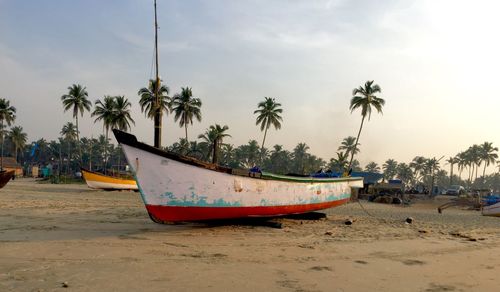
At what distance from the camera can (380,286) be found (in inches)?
221

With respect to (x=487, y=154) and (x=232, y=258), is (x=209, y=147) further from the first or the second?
(x=487, y=154)

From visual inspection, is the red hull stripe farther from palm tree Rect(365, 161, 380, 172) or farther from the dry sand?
palm tree Rect(365, 161, 380, 172)

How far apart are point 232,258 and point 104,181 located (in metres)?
28.8

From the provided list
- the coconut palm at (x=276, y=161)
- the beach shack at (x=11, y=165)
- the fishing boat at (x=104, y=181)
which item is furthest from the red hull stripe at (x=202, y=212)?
the coconut palm at (x=276, y=161)

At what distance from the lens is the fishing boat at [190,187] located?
9133mm

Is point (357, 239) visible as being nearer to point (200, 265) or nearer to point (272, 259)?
point (272, 259)

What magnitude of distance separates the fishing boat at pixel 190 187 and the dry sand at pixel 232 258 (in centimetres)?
58

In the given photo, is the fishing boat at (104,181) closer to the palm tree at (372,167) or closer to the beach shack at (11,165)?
the beach shack at (11,165)

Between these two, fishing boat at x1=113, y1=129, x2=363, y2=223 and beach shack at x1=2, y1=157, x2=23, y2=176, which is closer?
fishing boat at x1=113, y1=129, x2=363, y2=223

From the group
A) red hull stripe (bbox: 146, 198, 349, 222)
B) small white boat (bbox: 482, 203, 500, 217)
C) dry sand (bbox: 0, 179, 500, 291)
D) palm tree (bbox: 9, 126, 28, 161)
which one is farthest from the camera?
palm tree (bbox: 9, 126, 28, 161)

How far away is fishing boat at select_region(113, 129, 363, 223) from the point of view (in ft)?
30.0

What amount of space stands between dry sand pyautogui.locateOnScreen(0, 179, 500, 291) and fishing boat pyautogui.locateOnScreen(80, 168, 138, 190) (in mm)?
21223

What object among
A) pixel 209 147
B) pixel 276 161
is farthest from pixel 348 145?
pixel 209 147

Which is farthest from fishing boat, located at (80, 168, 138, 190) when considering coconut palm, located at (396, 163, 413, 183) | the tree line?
coconut palm, located at (396, 163, 413, 183)
